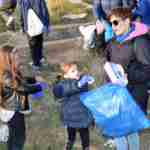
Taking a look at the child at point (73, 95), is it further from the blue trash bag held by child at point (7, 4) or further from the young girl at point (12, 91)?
the blue trash bag held by child at point (7, 4)

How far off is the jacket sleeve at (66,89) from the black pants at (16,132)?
498 millimetres

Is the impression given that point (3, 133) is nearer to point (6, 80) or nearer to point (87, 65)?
point (6, 80)

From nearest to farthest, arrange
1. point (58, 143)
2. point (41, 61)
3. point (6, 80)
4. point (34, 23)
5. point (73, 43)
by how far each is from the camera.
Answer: point (6, 80) → point (58, 143) → point (34, 23) → point (41, 61) → point (73, 43)

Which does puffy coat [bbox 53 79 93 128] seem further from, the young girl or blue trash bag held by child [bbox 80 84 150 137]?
the young girl

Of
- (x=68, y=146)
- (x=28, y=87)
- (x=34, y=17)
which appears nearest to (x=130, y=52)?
(x=28, y=87)

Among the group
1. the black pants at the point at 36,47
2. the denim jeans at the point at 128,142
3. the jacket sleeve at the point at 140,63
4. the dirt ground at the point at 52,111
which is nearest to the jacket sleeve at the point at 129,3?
the dirt ground at the point at 52,111

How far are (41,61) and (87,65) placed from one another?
0.80 meters

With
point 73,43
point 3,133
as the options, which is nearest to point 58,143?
point 3,133

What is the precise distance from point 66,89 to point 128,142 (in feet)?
3.06

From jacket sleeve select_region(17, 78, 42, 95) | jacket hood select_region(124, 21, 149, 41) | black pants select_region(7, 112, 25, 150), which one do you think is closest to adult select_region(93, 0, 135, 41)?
jacket hood select_region(124, 21, 149, 41)

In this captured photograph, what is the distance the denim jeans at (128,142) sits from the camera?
8.01 meters

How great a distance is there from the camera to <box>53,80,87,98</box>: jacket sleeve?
7.86 metres

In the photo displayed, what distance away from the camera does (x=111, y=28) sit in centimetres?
839

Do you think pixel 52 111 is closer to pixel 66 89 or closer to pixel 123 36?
pixel 66 89
